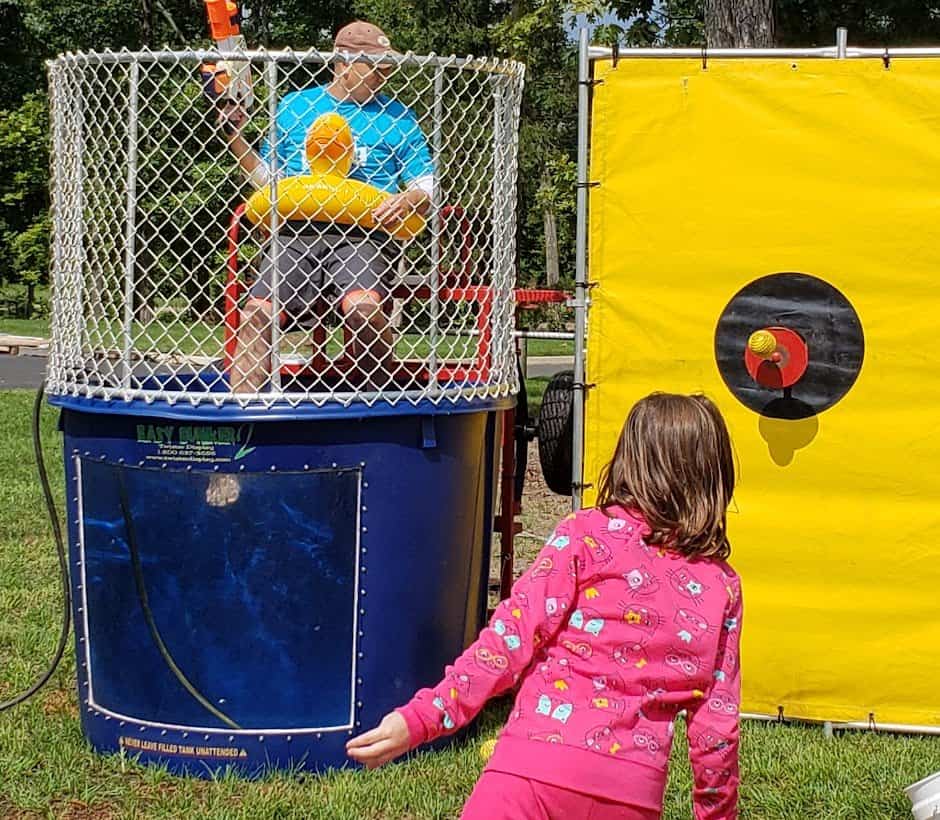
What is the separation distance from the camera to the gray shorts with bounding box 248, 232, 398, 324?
426cm

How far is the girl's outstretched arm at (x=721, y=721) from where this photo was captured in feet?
9.07

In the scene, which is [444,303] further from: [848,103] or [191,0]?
[191,0]

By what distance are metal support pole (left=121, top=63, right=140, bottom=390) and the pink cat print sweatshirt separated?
77.4 inches

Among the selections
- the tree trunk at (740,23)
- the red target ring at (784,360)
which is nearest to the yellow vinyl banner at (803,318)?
the red target ring at (784,360)

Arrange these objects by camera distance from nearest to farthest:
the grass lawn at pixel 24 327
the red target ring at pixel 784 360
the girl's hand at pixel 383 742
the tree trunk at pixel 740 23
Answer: the girl's hand at pixel 383 742
the red target ring at pixel 784 360
the tree trunk at pixel 740 23
the grass lawn at pixel 24 327

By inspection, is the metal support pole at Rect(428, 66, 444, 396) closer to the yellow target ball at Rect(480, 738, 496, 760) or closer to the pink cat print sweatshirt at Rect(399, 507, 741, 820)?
the yellow target ball at Rect(480, 738, 496, 760)

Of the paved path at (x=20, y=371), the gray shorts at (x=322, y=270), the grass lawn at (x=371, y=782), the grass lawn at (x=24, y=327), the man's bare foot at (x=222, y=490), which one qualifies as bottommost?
the grass lawn at (x=24, y=327)

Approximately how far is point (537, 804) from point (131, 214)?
2.36m

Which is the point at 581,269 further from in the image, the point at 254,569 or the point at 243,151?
the point at 254,569

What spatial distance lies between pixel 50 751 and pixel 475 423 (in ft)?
5.87

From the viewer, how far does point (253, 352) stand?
4.25 metres

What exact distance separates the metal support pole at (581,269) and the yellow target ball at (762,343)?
62 cm

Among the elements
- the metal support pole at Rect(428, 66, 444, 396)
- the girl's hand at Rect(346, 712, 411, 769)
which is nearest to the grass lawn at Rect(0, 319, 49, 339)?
the metal support pole at Rect(428, 66, 444, 396)

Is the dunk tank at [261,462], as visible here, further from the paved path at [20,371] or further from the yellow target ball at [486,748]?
the paved path at [20,371]
